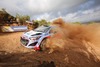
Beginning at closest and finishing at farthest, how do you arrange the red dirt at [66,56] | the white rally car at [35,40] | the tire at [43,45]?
the red dirt at [66,56], the white rally car at [35,40], the tire at [43,45]

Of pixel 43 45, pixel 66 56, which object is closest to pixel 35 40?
pixel 43 45

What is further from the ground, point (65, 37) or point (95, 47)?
point (65, 37)

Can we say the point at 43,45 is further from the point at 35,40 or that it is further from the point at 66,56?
the point at 66,56

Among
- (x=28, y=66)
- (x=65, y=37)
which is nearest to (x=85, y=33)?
(x=65, y=37)

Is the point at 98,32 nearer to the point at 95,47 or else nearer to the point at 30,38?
the point at 95,47

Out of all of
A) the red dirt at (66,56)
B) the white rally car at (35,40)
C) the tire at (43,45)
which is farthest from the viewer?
the tire at (43,45)

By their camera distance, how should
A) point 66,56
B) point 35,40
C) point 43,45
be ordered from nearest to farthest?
point 66,56 < point 35,40 < point 43,45

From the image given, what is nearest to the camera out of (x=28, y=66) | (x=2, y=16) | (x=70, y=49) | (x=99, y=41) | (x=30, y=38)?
(x=28, y=66)

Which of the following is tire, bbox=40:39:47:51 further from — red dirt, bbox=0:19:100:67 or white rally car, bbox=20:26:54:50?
red dirt, bbox=0:19:100:67

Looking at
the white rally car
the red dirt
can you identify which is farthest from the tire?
the red dirt

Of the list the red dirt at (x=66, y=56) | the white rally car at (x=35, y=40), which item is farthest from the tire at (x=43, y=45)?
the red dirt at (x=66, y=56)

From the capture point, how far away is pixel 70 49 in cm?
1086

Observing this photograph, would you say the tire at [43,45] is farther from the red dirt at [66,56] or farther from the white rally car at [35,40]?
the red dirt at [66,56]

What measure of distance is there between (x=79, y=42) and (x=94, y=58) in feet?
7.60
